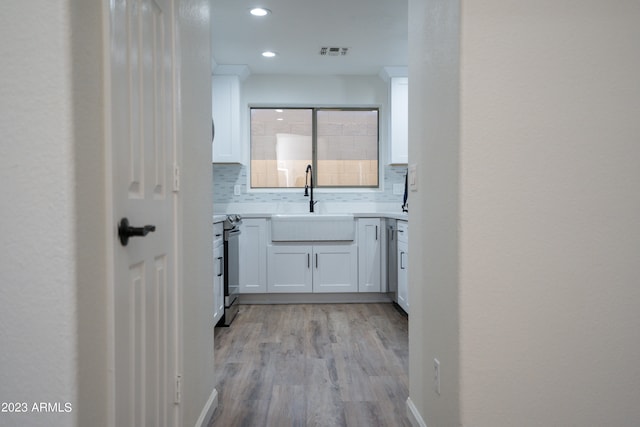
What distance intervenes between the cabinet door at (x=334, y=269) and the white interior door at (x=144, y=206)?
285 cm

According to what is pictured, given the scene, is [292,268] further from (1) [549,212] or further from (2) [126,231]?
(2) [126,231]

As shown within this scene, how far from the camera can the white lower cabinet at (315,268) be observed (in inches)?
170

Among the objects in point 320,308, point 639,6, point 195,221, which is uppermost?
point 639,6

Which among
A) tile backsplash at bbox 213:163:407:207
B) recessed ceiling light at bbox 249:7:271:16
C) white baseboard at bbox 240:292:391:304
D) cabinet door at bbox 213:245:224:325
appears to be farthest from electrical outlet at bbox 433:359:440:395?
tile backsplash at bbox 213:163:407:207

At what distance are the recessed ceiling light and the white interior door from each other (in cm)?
178

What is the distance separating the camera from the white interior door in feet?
3.42

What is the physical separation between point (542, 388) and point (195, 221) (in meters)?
1.43

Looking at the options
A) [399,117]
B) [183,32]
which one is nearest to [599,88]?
[183,32]

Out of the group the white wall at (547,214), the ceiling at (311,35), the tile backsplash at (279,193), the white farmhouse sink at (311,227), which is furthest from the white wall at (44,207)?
the tile backsplash at (279,193)

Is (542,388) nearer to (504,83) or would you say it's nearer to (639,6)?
(504,83)

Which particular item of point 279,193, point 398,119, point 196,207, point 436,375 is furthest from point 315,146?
point 436,375

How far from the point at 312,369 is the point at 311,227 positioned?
189 centimetres

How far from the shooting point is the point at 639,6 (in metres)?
1.39

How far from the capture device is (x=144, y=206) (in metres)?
1.24
